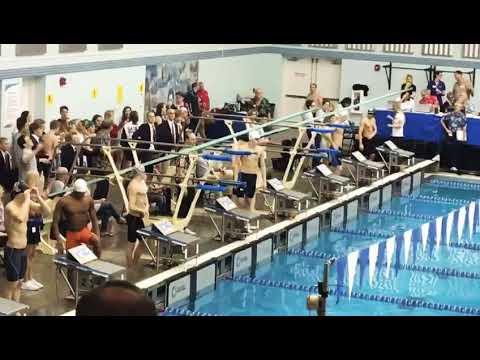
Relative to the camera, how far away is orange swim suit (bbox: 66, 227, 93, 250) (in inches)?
400

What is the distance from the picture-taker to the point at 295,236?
13961 mm

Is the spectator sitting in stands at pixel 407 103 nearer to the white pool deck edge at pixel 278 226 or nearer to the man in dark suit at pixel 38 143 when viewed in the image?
the white pool deck edge at pixel 278 226

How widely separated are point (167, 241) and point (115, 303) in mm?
9517

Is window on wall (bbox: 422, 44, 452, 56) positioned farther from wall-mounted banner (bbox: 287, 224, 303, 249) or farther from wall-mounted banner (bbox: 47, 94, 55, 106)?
wall-mounted banner (bbox: 287, 224, 303, 249)

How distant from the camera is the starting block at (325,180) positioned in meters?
15.6

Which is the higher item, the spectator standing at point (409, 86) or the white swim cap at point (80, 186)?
the spectator standing at point (409, 86)

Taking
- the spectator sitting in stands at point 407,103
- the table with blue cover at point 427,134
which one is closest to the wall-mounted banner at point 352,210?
the table with blue cover at point 427,134

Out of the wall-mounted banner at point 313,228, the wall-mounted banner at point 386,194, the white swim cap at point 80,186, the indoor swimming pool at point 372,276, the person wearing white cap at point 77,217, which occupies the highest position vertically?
the white swim cap at point 80,186

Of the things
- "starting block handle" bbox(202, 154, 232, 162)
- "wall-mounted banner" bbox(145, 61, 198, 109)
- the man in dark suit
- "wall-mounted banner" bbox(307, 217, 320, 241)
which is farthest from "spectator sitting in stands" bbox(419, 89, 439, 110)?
the man in dark suit

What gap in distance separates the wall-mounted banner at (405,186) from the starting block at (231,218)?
5.15 meters

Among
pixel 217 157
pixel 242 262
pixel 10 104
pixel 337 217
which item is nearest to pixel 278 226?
pixel 242 262

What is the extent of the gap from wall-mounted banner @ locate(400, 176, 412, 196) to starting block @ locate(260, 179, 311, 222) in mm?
3765

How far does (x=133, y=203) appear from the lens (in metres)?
11.2
